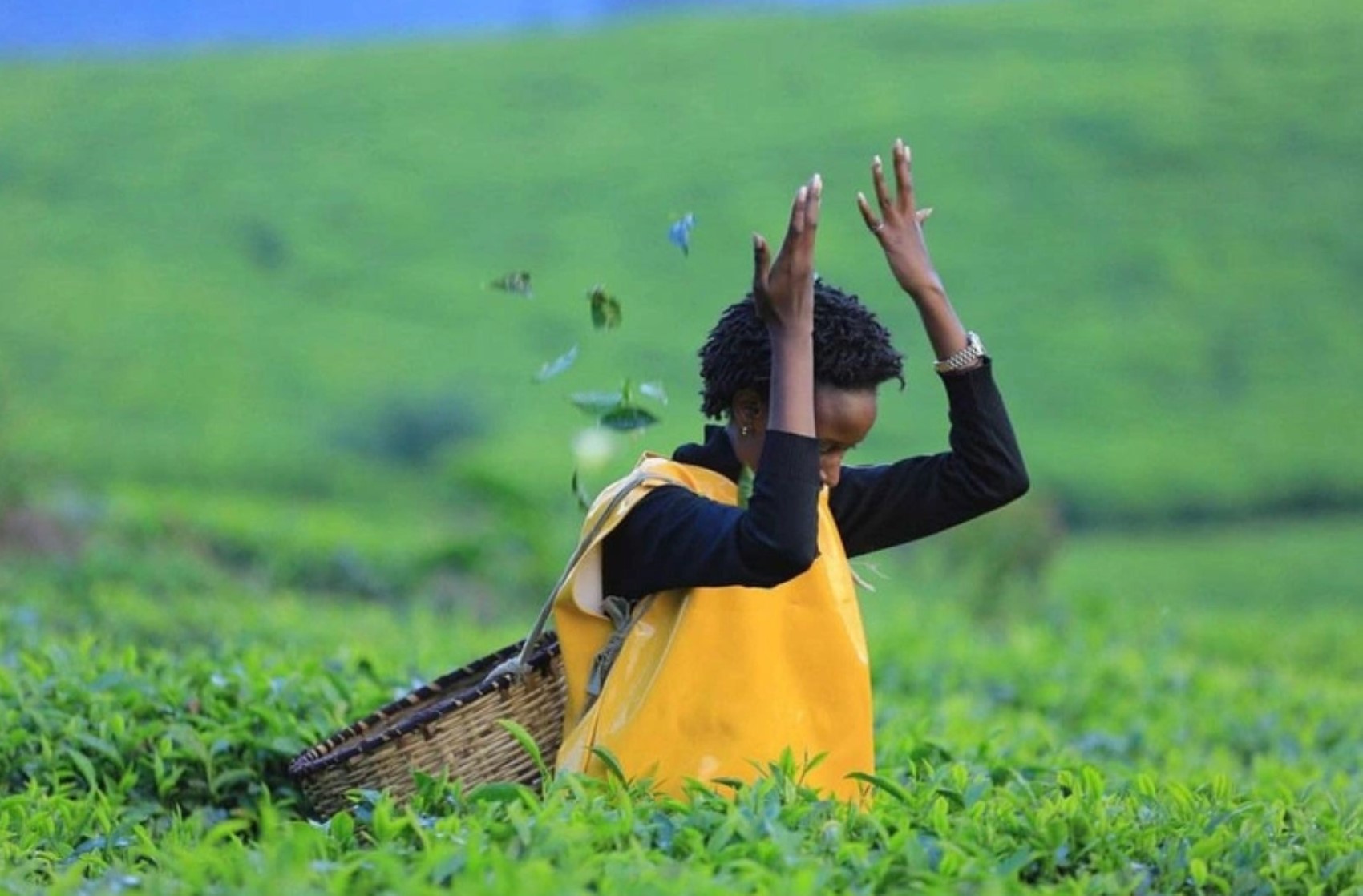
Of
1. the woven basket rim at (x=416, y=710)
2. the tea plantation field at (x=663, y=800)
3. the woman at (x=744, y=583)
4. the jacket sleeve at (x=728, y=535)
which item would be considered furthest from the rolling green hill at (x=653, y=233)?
the jacket sleeve at (x=728, y=535)

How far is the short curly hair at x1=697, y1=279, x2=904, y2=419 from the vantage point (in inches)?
157

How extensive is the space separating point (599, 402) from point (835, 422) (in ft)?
2.57

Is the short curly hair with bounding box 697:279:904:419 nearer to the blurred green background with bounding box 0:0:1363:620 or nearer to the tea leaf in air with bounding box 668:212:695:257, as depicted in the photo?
the tea leaf in air with bounding box 668:212:695:257

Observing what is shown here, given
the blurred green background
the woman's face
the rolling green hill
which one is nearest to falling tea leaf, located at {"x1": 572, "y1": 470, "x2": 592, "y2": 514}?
the woman's face

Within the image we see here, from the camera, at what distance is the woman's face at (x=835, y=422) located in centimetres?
398

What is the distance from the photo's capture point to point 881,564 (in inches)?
696

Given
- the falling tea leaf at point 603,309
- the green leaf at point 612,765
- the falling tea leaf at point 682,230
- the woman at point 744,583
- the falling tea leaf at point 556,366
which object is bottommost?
the green leaf at point 612,765

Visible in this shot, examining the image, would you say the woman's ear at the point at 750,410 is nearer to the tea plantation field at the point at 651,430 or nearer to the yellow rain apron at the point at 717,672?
the yellow rain apron at the point at 717,672

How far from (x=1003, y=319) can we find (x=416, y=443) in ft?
25.0

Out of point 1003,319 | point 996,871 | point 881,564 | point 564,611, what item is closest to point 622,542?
point 564,611

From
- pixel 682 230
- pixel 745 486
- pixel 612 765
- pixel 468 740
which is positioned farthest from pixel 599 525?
pixel 682 230

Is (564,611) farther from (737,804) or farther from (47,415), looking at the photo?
(47,415)

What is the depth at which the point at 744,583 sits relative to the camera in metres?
3.79

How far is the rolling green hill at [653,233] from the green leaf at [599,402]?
600 inches
